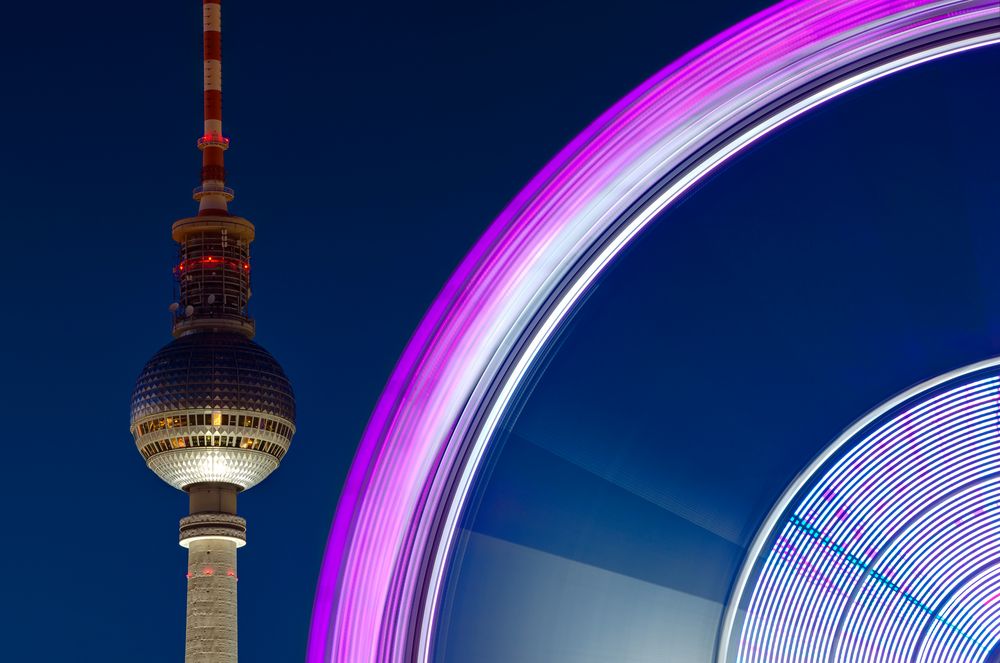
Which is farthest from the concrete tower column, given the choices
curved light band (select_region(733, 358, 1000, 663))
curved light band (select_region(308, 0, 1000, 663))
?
curved light band (select_region(308, 0, 1000, 663))

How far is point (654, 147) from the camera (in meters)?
9.57

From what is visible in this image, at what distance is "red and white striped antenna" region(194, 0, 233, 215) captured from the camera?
51094mm

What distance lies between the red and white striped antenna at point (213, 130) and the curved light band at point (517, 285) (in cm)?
4314

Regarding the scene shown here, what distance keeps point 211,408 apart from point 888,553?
41.5m

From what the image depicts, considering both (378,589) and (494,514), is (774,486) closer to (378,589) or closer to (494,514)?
(494,514)

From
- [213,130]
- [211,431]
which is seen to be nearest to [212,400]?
[211,431]

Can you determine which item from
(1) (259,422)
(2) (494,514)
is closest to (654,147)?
(2) (494,514)

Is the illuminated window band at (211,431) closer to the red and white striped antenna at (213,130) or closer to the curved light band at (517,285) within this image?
the red and white striped antenna at (213,130)

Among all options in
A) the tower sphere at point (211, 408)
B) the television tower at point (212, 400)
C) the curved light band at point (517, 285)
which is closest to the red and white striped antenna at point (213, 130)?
the television tower at point (212, 400)

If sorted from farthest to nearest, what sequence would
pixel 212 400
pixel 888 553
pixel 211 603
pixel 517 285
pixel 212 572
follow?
pixel 212 572
pixel 211 603
pixel 212 400
pixel 888 553
pixel 517 285

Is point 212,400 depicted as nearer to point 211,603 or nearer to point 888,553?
point 211,603

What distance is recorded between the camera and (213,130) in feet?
174

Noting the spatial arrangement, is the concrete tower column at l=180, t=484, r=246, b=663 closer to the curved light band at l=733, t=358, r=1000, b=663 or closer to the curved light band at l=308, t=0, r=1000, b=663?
the curved light band at l=733, t=358, r=1000, b=663

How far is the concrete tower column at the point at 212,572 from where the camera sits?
50.1 metres
